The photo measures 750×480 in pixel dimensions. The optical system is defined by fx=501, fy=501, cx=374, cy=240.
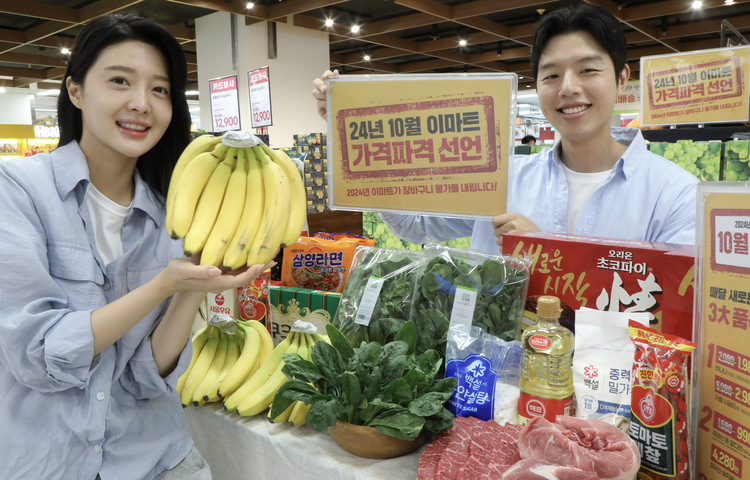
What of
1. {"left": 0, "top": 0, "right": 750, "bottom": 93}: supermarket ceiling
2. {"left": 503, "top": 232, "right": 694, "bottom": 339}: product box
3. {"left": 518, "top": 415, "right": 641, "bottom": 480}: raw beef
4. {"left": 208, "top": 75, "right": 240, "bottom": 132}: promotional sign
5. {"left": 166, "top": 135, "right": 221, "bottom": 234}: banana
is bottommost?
{"left": 518, "top": 415, "right": 641, "bottom": 480}: raw beef

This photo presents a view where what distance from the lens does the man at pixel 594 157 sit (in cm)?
176

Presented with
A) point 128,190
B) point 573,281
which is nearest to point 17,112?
point 128,190

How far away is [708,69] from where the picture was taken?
13.5 ft

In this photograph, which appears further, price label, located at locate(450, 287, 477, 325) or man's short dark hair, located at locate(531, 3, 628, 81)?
man's short dark hair, located at locate(531, 3, 628, 81)

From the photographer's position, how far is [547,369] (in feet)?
3.51

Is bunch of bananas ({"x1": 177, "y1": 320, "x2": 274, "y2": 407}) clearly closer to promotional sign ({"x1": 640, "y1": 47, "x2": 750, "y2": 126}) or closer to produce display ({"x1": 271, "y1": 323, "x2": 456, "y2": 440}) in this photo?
produce display ({"x1": 271, "y1": 323, "x2": 456, "y2": 440})

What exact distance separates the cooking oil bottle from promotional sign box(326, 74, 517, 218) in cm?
59

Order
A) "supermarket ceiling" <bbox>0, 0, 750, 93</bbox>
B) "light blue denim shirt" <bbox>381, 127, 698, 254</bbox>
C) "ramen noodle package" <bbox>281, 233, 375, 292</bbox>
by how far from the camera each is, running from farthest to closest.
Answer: "supermarket ceiling" <bbox>0, 0, 750, 93</bbox>
"ramen noodle package" <bbox>281, 233, 375, 292</bbox>
"light blue denim shirt" <bbox>381, 127, 698, 254</bbox>

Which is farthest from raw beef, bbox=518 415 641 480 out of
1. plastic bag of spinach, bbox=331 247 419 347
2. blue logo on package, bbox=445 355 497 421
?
plastic bag of spinach, bbox=331 247 419 347

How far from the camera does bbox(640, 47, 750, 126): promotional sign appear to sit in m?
3.98

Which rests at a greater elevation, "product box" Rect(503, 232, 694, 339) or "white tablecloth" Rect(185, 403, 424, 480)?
"product box" Rect(503, 232, 694, 339)

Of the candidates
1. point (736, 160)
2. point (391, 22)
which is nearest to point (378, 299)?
point (736, 160)

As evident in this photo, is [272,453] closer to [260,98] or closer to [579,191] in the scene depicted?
[579,191]

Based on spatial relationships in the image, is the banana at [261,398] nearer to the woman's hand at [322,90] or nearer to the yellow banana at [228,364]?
the yellow banana at [228,364]
